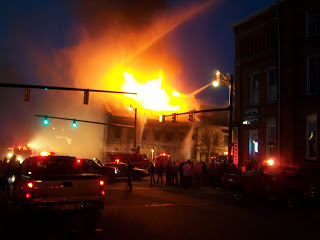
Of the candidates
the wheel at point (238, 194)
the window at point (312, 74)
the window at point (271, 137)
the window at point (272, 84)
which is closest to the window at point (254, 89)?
the window at point (272, 84)

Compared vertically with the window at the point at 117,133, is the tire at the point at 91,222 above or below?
below

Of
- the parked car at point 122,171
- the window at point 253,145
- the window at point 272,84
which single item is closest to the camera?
the window at point 272,84

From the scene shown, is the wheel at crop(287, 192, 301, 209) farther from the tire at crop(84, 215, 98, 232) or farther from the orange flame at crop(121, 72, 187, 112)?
the orange flame at crop(121, 72, 187, 112)

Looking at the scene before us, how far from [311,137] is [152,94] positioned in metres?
33.8

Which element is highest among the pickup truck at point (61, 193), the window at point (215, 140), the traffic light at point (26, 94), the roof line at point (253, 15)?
the roof line at point (253, 15)

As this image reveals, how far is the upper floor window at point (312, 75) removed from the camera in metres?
19.3

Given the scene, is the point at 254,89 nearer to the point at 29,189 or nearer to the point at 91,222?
the point at 91,222

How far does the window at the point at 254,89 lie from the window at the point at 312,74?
12.7 feet

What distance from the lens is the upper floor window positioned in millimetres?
19297

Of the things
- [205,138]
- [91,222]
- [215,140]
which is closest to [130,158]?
[205,138]

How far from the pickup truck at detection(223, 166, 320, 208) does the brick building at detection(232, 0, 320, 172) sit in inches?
258

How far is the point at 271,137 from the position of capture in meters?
21.5

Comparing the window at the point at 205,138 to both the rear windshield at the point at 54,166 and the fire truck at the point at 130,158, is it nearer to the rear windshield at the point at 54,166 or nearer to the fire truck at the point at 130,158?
the fire truck at the point at 130,158

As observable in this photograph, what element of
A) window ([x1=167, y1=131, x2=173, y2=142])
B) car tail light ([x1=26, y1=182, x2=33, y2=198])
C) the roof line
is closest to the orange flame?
window ([x1=167, y1=131, x2=173, y2=142])
